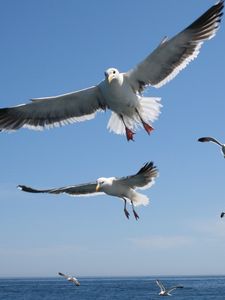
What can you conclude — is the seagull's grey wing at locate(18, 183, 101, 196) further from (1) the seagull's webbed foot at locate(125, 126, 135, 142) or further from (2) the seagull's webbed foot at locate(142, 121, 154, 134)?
(2) the seagull's webbed foot at locate(142, 121, 154, 134)

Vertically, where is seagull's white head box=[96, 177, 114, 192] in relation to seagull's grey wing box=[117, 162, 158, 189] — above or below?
above

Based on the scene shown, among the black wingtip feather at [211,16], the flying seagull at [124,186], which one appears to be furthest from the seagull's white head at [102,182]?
the black wingtip feather at [211,16]

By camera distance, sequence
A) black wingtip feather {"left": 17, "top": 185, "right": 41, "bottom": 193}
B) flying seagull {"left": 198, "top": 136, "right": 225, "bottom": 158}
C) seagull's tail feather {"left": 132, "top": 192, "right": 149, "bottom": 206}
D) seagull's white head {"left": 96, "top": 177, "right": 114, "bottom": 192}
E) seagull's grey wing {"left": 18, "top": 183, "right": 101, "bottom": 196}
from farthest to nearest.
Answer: seagull's grey wing {"left": 18, "top": 183, "right": 101, "bottom": 196}, seagull's tail feather {"left": 132, "top": 192, "right": 149, "bottom": 206}, seagull's white head {"left": 96, "top": 177, "right": 114, "bottom": 192}, black wingtip feather {"left": 17, "top": 185, "right": 41, "bottom": 193}, flying seagull {"left": 198, "top": 136, "right": 225, "bottom": 158}

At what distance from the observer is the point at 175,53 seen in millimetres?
13250

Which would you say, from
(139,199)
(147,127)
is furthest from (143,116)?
(139,199)

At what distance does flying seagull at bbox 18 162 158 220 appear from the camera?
12.8 metres

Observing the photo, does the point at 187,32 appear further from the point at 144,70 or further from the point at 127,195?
the point at 127,195

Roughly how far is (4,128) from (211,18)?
5356mm

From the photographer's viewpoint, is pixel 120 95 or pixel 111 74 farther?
pixel 120 95

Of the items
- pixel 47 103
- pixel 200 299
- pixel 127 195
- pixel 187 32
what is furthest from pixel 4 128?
pixel 200 299

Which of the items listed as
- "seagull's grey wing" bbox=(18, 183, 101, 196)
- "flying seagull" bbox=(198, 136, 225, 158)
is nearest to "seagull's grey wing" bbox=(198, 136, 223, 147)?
"flying seagull" bbox=(198, 136, 225, 158)

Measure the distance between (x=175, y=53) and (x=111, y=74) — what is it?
1521 mm

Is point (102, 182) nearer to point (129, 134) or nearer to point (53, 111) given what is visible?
point (129, 134)

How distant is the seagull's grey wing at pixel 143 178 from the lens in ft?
40.9
